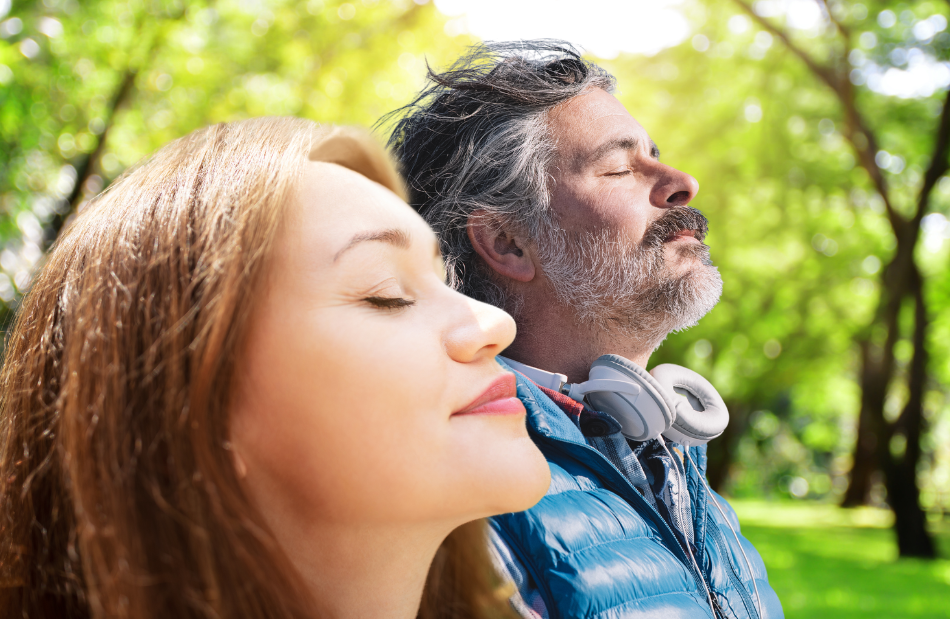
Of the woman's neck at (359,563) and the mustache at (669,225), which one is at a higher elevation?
the mustache at (669,225)

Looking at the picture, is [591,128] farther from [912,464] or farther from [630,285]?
[912,464]

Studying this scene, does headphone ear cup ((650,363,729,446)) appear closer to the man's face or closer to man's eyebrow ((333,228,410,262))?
the man's face

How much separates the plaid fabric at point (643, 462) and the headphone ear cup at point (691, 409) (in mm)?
75

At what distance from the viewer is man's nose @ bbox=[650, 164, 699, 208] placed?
197cm

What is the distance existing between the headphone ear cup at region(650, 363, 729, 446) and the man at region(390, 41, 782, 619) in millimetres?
75

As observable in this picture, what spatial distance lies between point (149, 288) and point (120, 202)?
0.25 meters

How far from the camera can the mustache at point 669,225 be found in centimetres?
193

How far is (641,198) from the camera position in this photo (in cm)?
196

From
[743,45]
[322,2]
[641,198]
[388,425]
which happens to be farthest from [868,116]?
[388,425]

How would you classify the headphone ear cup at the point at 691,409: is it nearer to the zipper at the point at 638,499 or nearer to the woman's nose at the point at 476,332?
the zipper at the point at 638,499

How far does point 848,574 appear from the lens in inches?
356

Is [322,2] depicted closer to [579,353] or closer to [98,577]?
[579,353]

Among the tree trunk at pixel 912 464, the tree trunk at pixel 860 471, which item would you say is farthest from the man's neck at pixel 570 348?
the tree trunk at pixel 860 471

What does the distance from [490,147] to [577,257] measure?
0.42m
